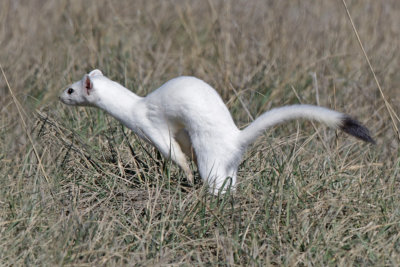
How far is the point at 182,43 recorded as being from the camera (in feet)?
21.5

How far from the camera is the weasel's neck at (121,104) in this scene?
12.5ft

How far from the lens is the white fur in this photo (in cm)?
363

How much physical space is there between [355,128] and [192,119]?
788 millimetres

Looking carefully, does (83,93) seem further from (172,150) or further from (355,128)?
(355,128)

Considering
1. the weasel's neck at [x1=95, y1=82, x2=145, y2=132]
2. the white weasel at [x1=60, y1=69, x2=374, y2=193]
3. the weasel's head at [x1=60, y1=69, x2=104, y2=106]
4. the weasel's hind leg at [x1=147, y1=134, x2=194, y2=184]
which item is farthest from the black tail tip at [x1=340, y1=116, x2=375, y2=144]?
the weasel's head at [x1=60, y1=69, x2=104, y2=106]

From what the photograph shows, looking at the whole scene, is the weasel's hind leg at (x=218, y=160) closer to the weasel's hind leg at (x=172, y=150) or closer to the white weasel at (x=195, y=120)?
the white weasel at (x=195, y=120)

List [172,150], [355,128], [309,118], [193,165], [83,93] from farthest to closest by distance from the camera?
[193,165] < [83,93] < [172,150] < [309,118] < [355,128]

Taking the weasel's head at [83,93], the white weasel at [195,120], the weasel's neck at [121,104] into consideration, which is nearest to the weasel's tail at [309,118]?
the white weasel at [195,120]

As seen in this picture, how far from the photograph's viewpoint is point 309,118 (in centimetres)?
358

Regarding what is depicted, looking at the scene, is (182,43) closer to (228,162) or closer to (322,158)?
(322,158)

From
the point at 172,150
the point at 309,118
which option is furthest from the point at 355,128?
the point at 172,150

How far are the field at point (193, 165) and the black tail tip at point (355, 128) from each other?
0.36 m

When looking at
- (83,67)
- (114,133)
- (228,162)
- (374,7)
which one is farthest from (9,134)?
(374,7)

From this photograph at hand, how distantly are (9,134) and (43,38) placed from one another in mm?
1840
